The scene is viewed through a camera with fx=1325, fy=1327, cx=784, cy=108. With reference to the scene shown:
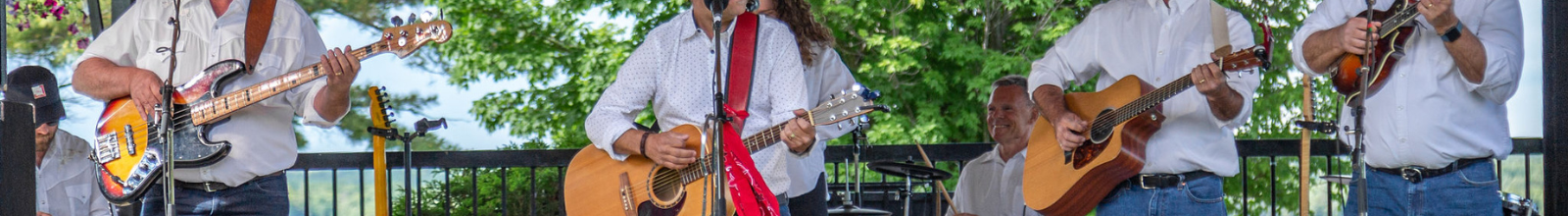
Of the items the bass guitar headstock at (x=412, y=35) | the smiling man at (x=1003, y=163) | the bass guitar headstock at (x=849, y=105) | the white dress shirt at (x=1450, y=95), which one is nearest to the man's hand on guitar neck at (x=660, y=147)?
the bass guitar headstock at (x=849, y=105)

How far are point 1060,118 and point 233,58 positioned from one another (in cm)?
226

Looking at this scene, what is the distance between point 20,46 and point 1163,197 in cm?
823

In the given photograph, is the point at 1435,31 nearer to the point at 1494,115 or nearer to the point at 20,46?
the point at 1494,115

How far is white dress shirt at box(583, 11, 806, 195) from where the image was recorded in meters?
3.41

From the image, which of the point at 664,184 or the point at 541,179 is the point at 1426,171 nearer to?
the point at 664,184

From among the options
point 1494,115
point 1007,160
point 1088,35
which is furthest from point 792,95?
Result: point 1007,160

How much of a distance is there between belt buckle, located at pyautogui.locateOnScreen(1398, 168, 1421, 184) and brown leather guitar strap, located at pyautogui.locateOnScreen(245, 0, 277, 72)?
296 centimetres

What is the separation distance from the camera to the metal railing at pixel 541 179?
5293mm

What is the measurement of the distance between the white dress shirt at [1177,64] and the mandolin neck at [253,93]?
2044 mm

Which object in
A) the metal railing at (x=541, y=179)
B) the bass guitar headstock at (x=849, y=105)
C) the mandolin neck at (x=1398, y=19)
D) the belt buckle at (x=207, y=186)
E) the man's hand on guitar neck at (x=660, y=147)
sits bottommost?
the metal railing at (x=541, y=179)

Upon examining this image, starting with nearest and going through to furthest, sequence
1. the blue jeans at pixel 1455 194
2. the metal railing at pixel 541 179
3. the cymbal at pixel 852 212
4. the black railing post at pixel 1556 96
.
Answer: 1. the black railing post at pixel 1556 96
2. the blue jeans at pixel 1455 194
3. the cymbal at pixel 852 212
4. the metal railing at pixel 541 179

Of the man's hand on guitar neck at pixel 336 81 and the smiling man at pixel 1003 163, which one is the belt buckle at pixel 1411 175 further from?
the man's hand on guitar neck at pixel 336 81

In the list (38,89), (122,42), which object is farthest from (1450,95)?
(38,89)

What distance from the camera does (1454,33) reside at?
2.94 meters
